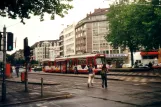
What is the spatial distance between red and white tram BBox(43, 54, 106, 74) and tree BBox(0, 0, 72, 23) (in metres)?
22.7

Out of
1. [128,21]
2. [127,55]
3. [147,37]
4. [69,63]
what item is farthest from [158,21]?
[127,55]

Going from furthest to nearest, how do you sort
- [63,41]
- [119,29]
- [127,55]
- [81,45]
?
[63,41] < [81,45] < [127,55] < [119,29]

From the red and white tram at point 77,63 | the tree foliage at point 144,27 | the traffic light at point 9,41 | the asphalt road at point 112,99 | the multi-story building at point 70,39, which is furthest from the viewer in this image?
the multi-story building at point 70,39

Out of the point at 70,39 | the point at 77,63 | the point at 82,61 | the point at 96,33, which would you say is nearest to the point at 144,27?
the point at 82,61

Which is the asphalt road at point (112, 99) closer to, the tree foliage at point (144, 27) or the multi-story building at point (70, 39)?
the tree foliage at point (144, 27)

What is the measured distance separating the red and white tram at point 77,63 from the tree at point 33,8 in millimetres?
22705

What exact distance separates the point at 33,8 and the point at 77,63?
2800cm

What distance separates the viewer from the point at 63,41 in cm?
14425

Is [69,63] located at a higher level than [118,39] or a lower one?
lower

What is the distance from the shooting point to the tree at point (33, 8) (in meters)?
13.6

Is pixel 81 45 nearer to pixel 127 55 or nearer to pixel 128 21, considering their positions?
pixel 127 55

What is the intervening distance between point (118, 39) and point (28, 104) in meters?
45.0

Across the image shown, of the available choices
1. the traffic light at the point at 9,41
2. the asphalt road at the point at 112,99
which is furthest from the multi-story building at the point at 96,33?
the traffic light at the point at 9,41

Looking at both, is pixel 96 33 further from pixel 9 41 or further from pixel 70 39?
pixel 9 41
